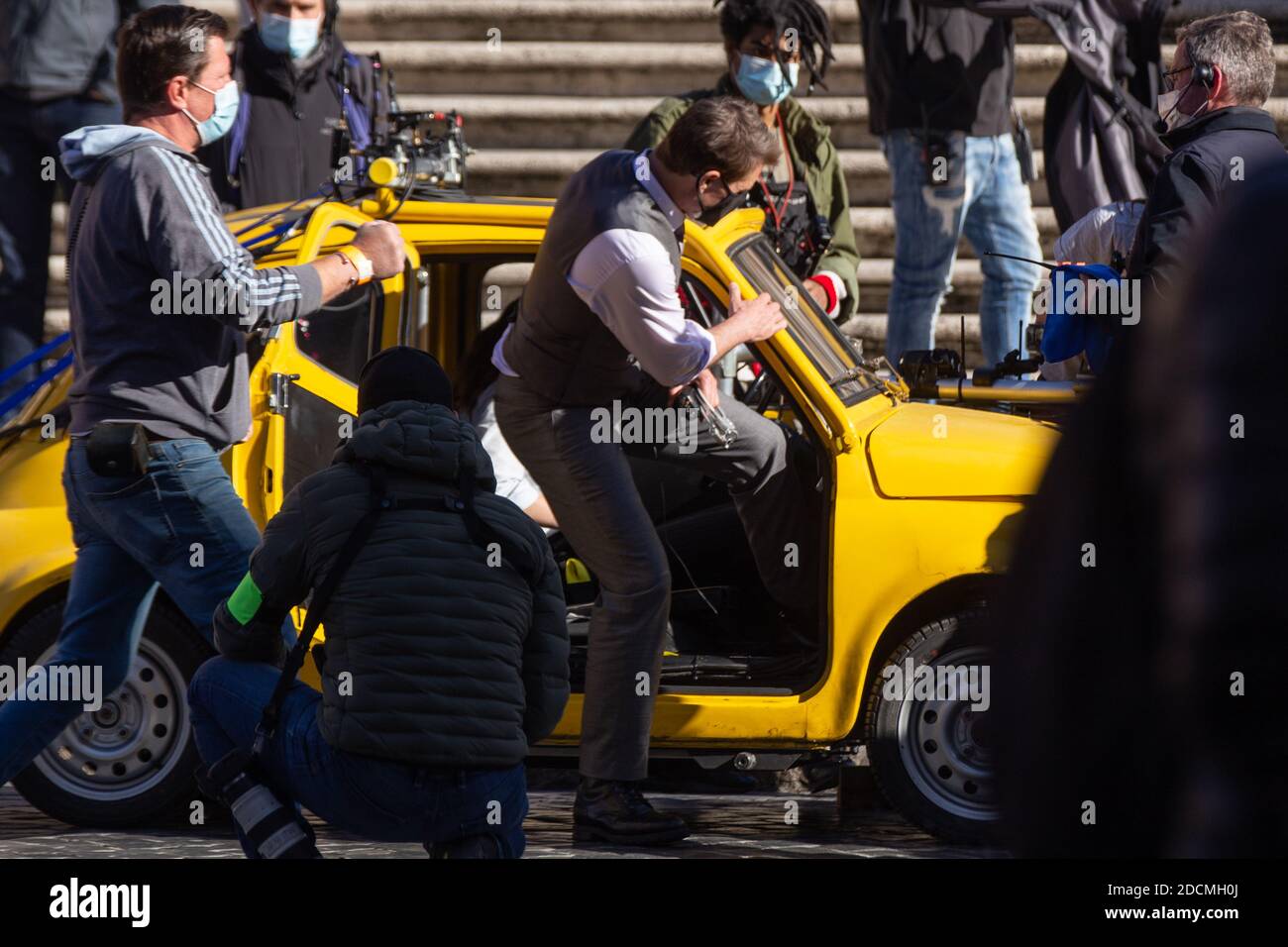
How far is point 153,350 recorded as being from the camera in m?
5.12

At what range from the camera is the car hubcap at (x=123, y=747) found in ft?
19.8

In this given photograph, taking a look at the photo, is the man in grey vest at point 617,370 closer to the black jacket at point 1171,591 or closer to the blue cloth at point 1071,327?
the blue cloth at point 1071,327

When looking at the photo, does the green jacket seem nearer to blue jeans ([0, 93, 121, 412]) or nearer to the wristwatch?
blue jeans ([0, 93, 121, 412])

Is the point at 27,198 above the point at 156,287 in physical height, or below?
above

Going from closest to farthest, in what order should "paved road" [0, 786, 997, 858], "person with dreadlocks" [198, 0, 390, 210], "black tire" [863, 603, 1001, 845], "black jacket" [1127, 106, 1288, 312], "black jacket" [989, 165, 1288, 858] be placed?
"black jacket" [989, 165, 1288, 858] → "black jacket" [1127, 106, 1288, 312] → "paved road" [0, 786, 997, 858] → "black tire" [863, 603, 1001, 845] → "person with dreadlocks" [198, 0, 390, 210]

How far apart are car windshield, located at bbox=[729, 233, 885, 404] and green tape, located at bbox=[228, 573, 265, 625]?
2210 mm

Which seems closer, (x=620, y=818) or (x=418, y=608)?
Answer: (x=418, y=608)

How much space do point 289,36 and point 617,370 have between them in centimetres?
321

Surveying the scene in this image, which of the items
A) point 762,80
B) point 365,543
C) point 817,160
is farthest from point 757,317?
point 762,80

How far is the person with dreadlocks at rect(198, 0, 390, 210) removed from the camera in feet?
27.0

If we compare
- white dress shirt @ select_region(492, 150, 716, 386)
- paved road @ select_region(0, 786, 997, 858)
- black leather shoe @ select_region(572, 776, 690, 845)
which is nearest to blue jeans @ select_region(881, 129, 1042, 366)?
paved road @ select_region(0, 786, 997, 858)

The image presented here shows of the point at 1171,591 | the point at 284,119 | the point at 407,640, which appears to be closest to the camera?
the point at 1171,591

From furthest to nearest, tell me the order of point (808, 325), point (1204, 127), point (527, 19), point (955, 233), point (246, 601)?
point (527, 19), point (955, 233), point (808, 325), point (1204, 127), point (246, 601)

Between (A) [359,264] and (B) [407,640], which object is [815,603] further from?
(B) [407,640]
